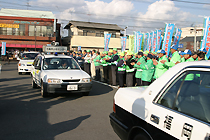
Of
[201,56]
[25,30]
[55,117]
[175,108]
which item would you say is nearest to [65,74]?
[55,117]

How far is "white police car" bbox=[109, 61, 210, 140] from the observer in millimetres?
2180

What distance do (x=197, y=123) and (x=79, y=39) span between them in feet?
137

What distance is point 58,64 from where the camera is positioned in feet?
29.5

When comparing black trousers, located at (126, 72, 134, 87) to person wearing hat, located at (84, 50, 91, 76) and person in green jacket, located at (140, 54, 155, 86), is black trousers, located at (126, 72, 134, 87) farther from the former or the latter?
person wearing hat, located at (84, 50, 91, 76)

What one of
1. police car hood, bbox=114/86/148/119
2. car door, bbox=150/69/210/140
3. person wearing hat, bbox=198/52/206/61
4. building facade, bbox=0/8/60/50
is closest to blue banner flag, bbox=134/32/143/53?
person wearing hat, bbox=198/52/206/61

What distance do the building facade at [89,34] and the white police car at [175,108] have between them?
40.7 meters

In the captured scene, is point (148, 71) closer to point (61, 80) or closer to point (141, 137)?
point (61, 80)

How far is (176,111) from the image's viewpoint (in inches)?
95.2

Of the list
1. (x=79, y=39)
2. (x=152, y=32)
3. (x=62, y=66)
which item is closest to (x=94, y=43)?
(x=79, y=39)

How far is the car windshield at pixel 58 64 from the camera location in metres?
8.82

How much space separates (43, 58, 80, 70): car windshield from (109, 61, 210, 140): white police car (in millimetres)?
6245

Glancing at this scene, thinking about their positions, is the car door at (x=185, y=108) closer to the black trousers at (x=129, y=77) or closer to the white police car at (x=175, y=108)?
the white police car at (x=175, y=108)

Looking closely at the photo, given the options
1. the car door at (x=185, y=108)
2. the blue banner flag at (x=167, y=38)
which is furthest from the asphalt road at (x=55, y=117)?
the blue banner flag at (x=167, y=38)

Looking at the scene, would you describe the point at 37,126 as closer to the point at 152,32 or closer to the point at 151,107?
the point at 151,107
